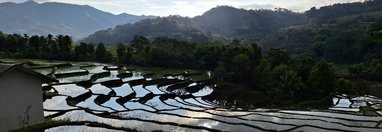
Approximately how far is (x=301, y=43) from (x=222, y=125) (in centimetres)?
10815

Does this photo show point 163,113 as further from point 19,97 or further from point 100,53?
point 100,53

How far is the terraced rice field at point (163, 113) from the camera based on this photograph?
67.9ft

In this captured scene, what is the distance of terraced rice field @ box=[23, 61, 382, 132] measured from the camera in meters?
20.7

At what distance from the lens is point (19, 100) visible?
51.5ft

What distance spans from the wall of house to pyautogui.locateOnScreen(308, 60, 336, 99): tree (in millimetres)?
34757

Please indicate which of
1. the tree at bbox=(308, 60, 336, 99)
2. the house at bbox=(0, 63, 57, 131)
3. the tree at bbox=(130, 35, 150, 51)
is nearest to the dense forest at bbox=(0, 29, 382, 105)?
the tree at bbox=(308, 60, 336, 99)

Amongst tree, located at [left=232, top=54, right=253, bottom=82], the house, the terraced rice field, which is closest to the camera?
the house

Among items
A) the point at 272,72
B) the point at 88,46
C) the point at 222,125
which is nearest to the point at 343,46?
the point at 272,72

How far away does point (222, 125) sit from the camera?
21344 millimetres

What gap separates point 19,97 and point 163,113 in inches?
455

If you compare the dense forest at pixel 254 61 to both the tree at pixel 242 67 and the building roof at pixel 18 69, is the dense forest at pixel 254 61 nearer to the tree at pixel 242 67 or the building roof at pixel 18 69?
the tree at pixel 242 67

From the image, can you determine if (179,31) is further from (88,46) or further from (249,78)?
(249,78)

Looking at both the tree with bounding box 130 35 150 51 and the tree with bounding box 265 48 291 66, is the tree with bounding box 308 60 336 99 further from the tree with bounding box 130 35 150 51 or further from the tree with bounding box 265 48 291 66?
the tree with bounding box 130 35 150 51

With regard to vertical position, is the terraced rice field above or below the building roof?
below
